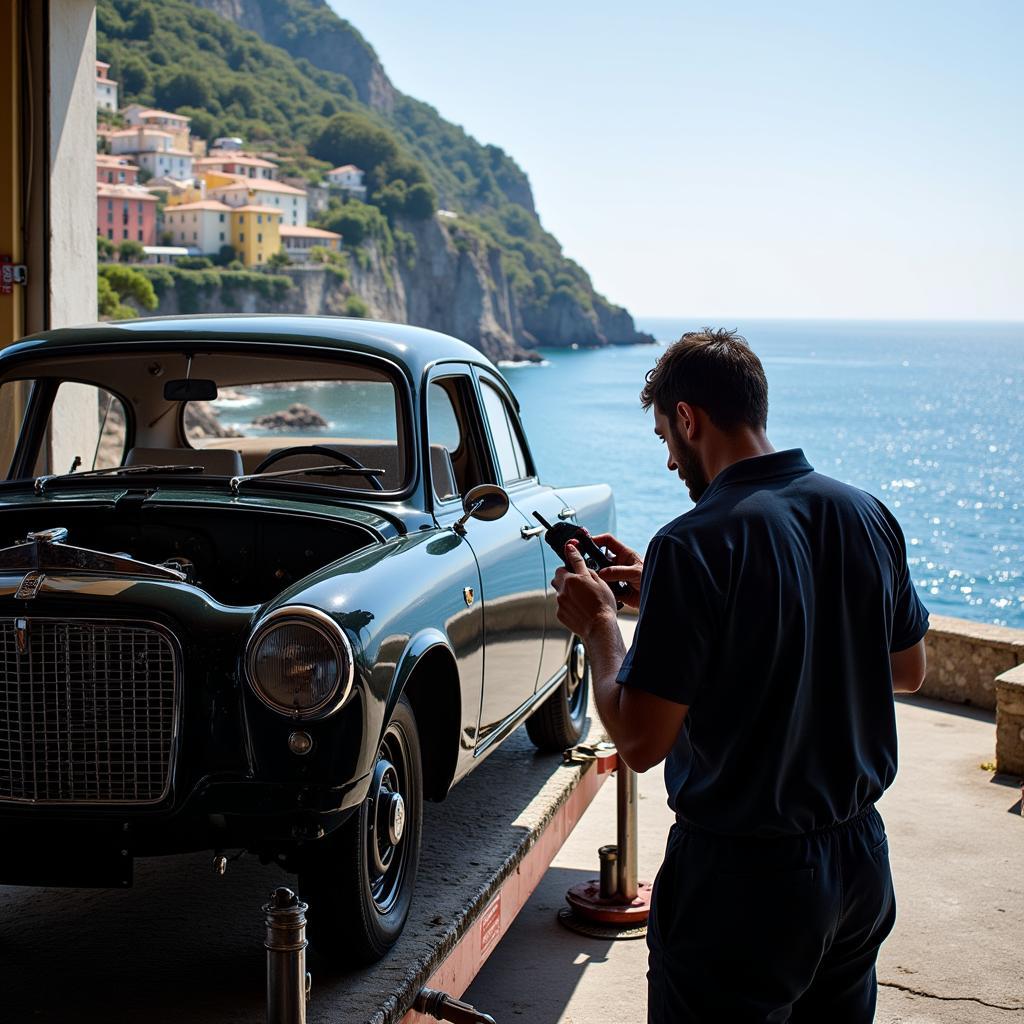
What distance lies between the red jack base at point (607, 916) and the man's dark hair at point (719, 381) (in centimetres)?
362

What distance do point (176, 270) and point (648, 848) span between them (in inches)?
5014

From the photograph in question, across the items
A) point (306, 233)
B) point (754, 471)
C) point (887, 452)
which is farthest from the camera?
point (306, 233)

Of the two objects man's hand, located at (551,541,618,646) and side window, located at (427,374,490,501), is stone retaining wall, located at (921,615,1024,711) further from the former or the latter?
man's hand, located at (551,541,618,646)

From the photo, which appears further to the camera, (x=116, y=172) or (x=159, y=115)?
(x=159, y=115)

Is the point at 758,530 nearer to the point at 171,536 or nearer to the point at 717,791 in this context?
the point at 717,791

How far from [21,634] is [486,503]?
1.68 metres

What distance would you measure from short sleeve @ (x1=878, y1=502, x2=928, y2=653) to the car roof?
8.13 ft

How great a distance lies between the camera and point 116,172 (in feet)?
505

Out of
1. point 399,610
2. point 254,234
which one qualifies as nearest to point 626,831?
point 399,610

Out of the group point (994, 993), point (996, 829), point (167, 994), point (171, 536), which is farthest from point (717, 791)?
point (996, 829)

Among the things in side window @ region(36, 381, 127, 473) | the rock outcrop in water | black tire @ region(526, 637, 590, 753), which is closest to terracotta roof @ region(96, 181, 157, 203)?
the rock outcrop in water

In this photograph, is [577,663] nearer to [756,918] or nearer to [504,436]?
[504,436]

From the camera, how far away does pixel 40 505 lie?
4.21 meters

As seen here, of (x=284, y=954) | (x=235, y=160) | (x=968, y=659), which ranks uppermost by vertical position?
(x=235, y=160)
